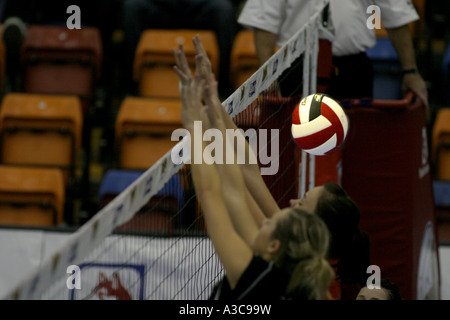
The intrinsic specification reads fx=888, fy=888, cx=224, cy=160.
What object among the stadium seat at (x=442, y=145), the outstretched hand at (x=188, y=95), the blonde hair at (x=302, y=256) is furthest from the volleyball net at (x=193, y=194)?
the stadium seat at (x=442, y=145)

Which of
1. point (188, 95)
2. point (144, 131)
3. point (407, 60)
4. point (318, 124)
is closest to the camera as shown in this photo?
point (188, 95)

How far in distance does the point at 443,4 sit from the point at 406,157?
334cm

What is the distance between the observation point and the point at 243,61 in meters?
6.60

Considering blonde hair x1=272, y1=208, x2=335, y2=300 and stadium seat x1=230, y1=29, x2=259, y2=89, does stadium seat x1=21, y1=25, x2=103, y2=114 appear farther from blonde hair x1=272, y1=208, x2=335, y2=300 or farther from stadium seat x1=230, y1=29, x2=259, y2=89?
blonde hair x1=272, y1=208, x2=335, y2=300

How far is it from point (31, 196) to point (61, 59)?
151 centimetres

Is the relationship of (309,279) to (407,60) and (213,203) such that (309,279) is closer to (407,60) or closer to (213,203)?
(213,203)

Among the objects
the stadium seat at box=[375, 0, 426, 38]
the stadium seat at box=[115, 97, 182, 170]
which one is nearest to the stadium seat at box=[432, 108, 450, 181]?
the stadium seat at box=[375, 0, 426, 38]

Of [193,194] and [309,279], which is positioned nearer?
[309,279]

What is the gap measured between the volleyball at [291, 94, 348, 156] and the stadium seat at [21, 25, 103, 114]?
350 cm

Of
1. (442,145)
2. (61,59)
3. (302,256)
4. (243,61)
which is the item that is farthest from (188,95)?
(61,59)

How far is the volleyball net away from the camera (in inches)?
115

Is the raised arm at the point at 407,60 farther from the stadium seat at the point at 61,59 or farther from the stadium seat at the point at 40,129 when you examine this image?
the stadium seat at the point at 61,59
